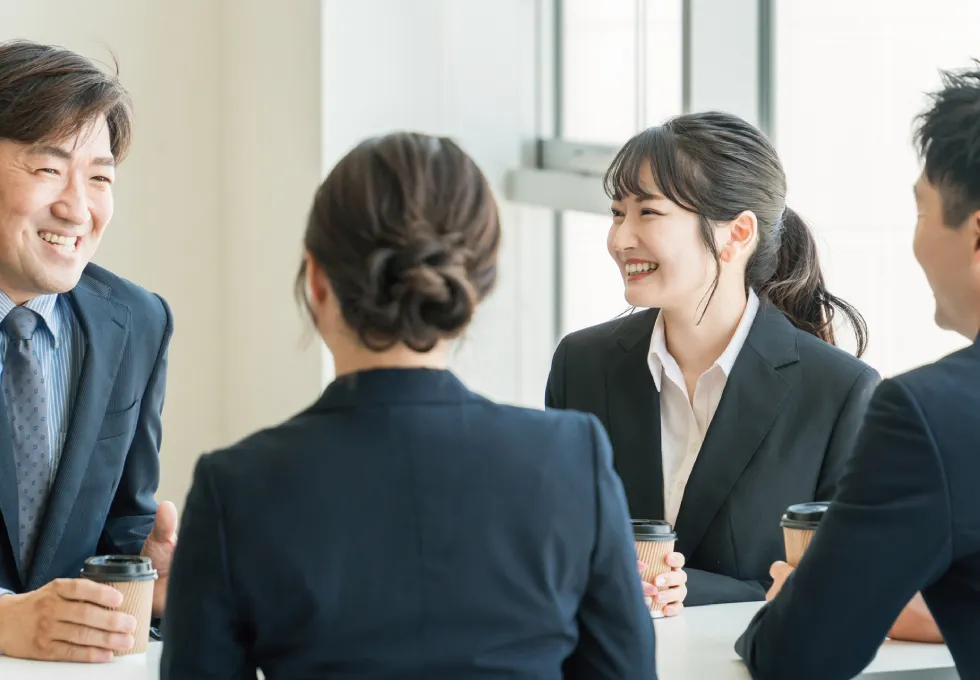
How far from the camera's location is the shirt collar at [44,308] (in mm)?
2322

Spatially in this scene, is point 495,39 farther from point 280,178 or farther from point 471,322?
point 471,322

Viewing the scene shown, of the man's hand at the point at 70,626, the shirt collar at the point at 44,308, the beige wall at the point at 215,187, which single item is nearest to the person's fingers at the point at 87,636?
the man's hand at the point at 70,626

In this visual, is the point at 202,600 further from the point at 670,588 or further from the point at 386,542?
the point at 670,588

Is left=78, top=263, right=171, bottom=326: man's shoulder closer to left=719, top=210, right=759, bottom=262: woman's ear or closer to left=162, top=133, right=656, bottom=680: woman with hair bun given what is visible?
left=719, top=210, right=759, bottom=262: woman's ear

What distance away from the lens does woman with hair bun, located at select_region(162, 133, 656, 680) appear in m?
1.29

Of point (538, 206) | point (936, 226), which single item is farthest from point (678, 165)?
point (538, 206)

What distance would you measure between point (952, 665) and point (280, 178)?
3.42 meters

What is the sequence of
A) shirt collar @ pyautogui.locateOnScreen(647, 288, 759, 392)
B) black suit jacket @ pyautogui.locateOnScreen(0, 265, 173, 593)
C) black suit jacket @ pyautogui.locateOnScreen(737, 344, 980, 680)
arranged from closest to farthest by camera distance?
black suit jacket @ pyautogui.locateOnScreen(737, 344, 980, 680), black suit jacket @ pyautogui.locateOnScreen(0, 265, 173, 593), shirt collar @ pyautogui.locateOnScreen(647, 288, 759, 392)

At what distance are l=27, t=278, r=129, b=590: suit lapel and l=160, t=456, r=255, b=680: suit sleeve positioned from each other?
102 cm

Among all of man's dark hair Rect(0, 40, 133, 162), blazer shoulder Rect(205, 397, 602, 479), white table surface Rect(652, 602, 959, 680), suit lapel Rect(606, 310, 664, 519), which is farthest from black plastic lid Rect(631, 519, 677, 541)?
man's dark hair Rect(0, 40, 133, 162)

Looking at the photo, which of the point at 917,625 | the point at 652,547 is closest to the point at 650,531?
the point at 652,547

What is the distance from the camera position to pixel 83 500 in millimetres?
2340

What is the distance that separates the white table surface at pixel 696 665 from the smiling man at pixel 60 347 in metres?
Result: 0.35

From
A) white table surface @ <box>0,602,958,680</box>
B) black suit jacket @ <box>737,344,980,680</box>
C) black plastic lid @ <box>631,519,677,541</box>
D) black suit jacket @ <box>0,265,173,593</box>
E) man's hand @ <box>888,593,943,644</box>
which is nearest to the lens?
black suit jacket @ <box>737,344,980,680</box>
